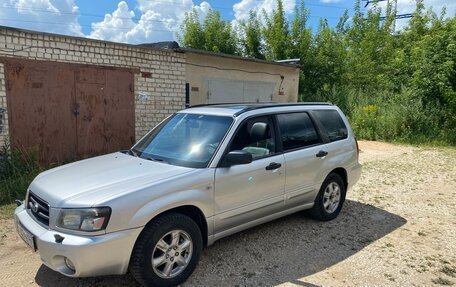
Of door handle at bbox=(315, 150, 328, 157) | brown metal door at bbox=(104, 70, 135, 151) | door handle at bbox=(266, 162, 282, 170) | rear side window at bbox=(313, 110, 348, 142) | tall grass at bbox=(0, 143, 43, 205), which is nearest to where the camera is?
door handle at bbox=(266, 162, 282, 170)

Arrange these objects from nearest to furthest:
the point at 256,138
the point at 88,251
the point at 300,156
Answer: the point at 88,251 → the point at 256,138 → the point at 300,156

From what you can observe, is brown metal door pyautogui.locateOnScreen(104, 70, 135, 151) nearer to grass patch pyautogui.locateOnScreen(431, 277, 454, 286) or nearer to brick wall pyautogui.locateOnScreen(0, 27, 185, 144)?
brick wall pyautogui.locateOnScreen(0, 27, 185, 144)

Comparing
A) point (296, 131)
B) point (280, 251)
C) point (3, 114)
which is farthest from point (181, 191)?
point (3, 114)

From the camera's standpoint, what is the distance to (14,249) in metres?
4.26

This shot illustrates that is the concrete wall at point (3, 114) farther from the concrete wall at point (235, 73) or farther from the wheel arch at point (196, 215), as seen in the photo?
the wheel arch at point (196, 215)

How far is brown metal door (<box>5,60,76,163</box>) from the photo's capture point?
7160 mm

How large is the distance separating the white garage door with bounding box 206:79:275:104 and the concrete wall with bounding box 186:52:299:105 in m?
0.14

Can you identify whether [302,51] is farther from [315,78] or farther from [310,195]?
[310,195]

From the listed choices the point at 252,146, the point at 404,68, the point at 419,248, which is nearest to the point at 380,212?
the point at 419,248

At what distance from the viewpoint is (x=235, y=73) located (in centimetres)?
1177

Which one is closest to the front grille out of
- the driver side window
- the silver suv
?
the silver suv

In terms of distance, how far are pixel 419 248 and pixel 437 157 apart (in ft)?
26.5

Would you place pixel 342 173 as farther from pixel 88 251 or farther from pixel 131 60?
pixel 131 60

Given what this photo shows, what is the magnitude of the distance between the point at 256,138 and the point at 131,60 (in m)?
5.79
